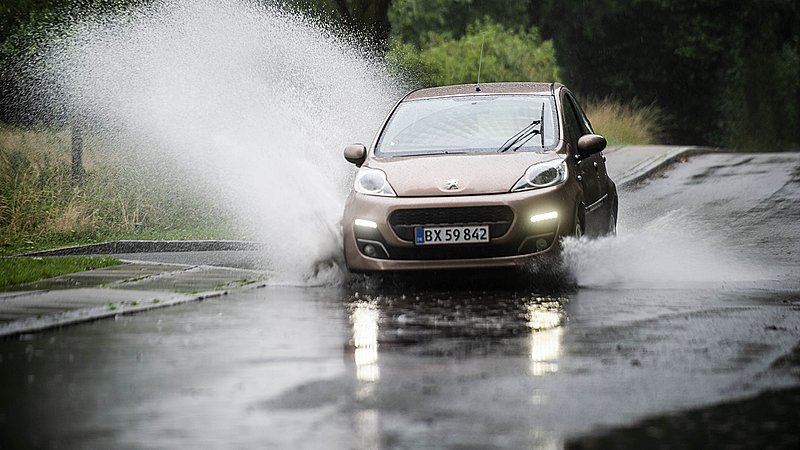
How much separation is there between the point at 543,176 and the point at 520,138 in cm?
89

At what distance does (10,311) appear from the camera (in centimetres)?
1224

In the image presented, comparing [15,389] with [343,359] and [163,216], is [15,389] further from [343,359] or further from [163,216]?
[163,216]

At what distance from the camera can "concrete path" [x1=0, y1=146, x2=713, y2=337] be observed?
12.1 meters

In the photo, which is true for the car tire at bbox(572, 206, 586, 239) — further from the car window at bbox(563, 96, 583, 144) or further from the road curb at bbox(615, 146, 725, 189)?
the road curb at bbox(615, 146, 725, 189)

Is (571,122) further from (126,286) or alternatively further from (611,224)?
(126,286)

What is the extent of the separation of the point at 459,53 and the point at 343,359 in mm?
30111

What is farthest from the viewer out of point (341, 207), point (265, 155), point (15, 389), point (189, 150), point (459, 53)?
point (459, 53)

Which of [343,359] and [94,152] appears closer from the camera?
[343,359]

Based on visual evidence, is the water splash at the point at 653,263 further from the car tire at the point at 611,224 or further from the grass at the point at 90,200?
the grass at the point at 90,200

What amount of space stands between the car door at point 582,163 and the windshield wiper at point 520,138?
28 cm

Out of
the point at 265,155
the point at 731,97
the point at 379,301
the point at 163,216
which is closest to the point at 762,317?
the point at 379,301

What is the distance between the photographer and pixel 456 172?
14133 millimetres

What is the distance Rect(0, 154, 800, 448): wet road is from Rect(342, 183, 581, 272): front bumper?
25 cm


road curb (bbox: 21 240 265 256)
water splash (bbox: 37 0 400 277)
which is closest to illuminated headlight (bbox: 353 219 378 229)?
road curb (bbox: 21 240 265 256)
